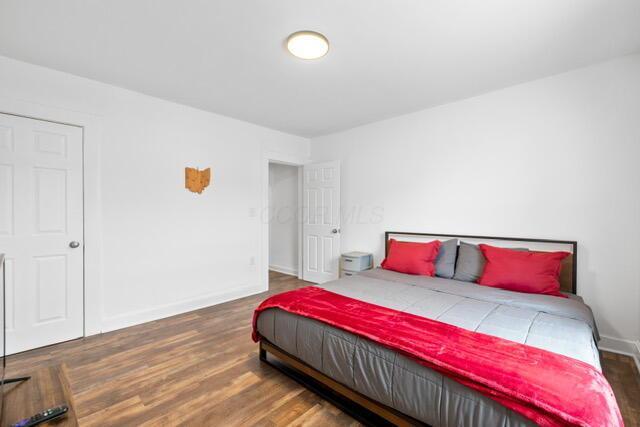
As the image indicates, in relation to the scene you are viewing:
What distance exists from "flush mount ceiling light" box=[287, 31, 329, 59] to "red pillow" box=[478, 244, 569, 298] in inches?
94.7

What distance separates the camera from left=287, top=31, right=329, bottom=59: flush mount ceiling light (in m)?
2.00

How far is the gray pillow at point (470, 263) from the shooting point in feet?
9.21

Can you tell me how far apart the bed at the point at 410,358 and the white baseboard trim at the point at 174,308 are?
5.24ft

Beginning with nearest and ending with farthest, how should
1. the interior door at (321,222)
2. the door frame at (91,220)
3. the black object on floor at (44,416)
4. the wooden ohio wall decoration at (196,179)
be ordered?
the black object on floor at (44,416) < the door frame at (91,220) < the wooden ohio wall decoration at (196,179) < the interior door at (321,222)

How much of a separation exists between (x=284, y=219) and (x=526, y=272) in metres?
4.07

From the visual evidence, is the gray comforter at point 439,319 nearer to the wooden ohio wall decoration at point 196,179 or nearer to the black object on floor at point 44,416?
the black object on floor at point 44,416

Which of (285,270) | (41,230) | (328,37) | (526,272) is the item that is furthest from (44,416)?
(285,270)

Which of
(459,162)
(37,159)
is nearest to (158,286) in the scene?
(37,159)

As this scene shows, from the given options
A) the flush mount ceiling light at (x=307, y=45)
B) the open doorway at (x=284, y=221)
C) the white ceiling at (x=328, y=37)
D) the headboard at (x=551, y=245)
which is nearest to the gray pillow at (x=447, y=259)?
the headboard at (x=551, y=245)

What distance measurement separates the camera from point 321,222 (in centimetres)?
462

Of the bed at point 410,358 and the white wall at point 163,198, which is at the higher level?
the white wall at point 163,198

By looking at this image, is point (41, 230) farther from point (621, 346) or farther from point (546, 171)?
point (621, 346)

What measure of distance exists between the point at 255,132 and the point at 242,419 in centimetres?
350

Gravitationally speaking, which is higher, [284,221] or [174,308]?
[284,221]
